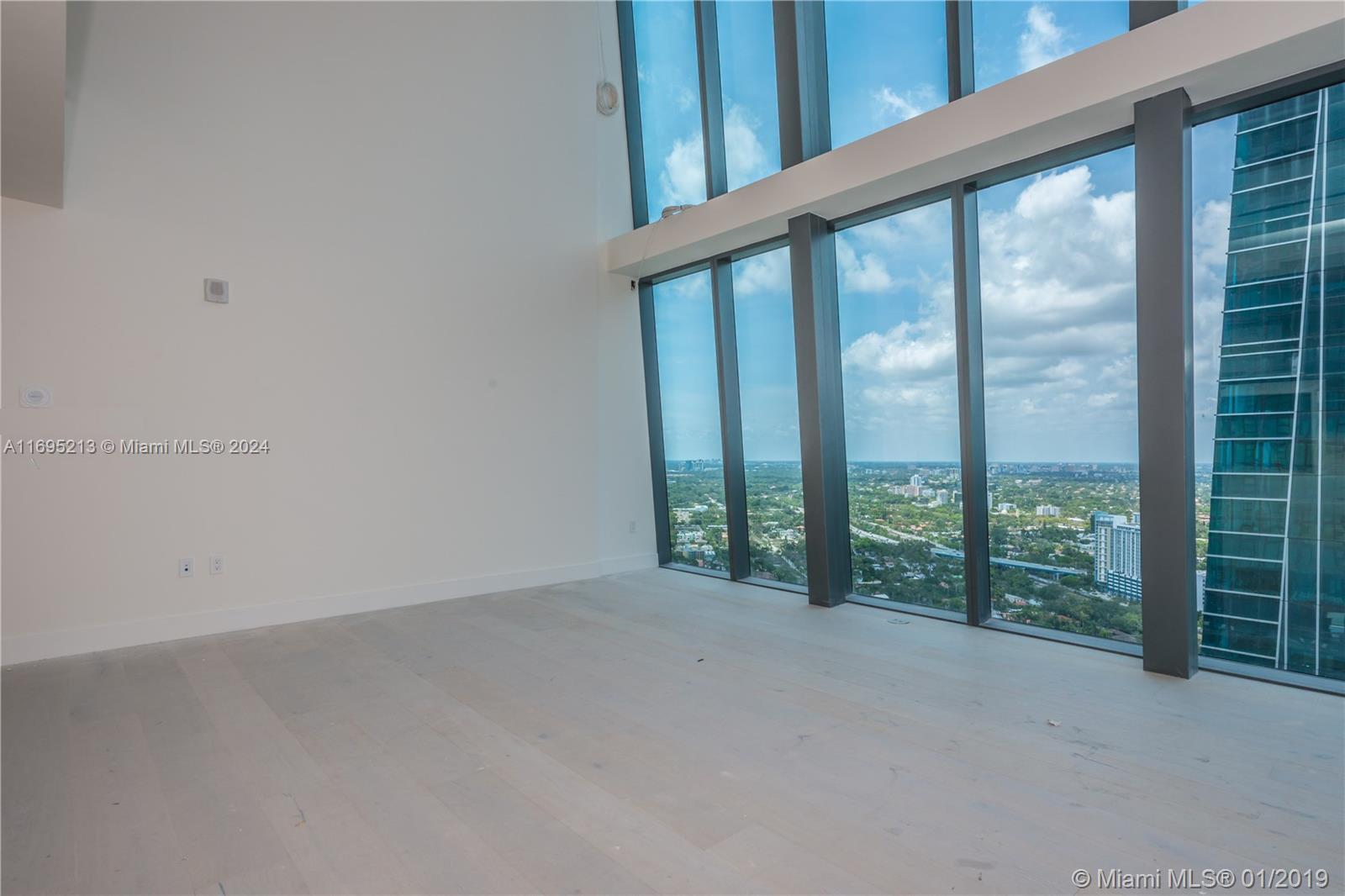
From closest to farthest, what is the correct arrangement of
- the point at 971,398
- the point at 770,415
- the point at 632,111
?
the point at 971,398 < the point at 770,415 < the point at 632,111

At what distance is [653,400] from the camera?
19.5 ft

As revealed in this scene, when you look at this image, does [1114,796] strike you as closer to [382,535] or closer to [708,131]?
[382,535]

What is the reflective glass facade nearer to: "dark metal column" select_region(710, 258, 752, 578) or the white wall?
"dark metal column" select_region(710, 258, 752, 578)

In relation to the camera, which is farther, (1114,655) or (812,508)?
(812,508)

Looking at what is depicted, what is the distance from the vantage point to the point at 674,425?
5.90 metres

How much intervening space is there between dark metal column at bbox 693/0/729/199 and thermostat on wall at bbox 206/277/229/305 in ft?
10.5

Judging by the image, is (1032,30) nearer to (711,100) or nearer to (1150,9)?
(1150,9)

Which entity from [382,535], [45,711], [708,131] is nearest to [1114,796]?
[45,711]

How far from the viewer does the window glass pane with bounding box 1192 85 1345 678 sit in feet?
9.21

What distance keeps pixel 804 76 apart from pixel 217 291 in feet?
12.4

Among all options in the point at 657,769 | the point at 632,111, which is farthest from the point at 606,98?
the point at 657,769

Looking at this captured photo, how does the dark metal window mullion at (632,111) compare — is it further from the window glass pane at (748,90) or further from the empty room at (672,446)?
the window glass pane at (748,90)

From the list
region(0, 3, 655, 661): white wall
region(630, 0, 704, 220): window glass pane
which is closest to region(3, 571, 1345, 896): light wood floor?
region(0, 3, 655, 661): white wall

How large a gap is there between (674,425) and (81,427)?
382cm
